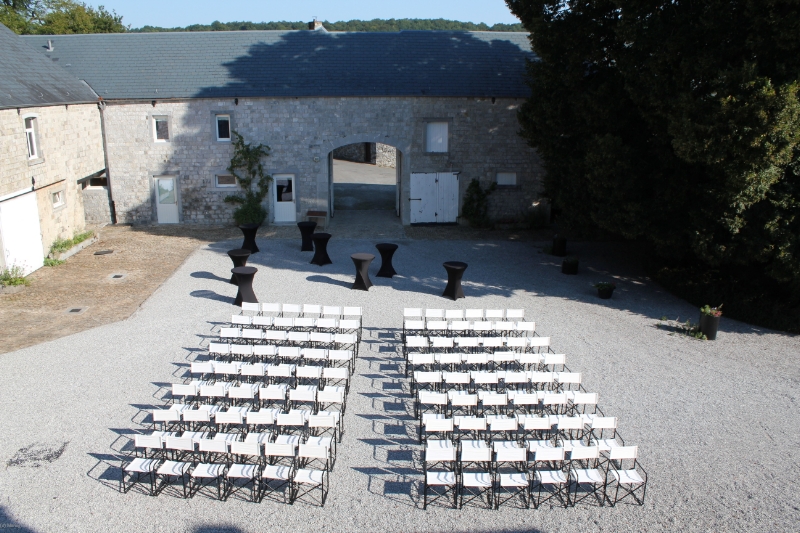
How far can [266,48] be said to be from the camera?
73.2 feet

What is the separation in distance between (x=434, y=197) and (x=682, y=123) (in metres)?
10.3

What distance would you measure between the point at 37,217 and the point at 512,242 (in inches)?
527

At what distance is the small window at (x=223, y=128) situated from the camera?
21031mm

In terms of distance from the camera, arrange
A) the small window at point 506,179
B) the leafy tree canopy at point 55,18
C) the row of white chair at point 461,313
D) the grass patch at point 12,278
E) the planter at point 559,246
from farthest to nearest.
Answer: the leafy tree canopy at point 55,18, the small window at point 506,179, the planter at point 559,246, the grass patch at point 12,278, the row of white chair at point 461,313

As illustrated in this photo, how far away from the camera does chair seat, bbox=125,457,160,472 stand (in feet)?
25.2

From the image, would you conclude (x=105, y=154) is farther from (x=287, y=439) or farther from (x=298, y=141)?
(x=287, y=439)

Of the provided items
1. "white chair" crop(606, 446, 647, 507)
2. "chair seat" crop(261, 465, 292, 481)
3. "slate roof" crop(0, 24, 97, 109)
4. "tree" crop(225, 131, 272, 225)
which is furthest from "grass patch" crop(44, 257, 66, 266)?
"white chair" crop(606, 446, 647, 507)

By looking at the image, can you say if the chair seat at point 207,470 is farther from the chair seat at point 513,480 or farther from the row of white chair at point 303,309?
the row of white chair at point 303,309

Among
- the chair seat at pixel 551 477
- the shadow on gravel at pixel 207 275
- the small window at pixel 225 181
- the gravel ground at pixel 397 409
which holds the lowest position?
the gravel ground at pixel 397 409

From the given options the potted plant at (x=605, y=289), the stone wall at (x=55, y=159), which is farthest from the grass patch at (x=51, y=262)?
the potted plant at (x=605, y=289)

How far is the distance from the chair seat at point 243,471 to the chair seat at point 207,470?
0.15 metres

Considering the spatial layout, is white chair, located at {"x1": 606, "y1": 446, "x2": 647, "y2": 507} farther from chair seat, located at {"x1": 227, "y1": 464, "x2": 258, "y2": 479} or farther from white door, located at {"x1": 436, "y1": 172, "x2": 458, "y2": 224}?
white door, located at {"x1": 436, "y1": 172, "x2": 458, "y2": 224}

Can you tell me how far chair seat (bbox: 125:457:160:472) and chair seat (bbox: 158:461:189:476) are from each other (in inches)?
5.5

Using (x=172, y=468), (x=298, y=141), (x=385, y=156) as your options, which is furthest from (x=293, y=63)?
(x=172, y=468)
